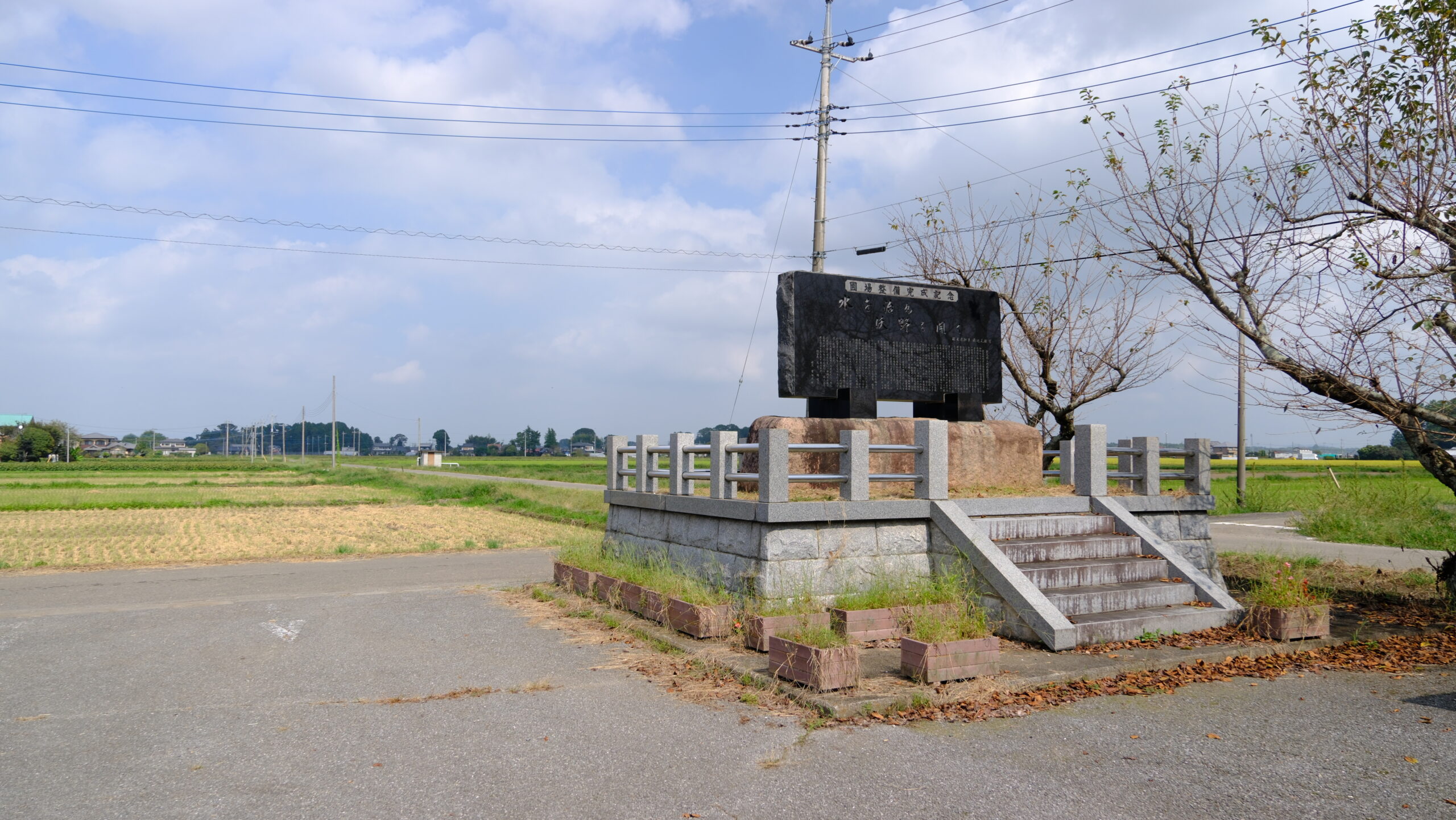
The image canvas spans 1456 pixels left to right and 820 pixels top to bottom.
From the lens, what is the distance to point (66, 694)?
721 cm

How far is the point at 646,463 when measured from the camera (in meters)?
11.9

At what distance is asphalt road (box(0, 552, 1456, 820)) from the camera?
4.85 m

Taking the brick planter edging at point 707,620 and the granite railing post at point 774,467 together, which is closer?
the brick planter edging at point 707,620

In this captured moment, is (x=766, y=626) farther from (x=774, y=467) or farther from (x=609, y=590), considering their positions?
(x=609, y=590)

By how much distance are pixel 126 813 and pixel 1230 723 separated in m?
6.54

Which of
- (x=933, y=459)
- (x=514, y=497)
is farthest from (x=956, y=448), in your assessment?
(x=514, y=497)

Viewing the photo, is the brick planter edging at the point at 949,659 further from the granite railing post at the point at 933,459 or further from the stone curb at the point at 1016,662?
the granite railing post at the point at 933,459

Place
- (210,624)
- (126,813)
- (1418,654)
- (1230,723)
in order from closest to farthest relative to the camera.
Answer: (126,813), (1230,723), (1418,654), (210,624)

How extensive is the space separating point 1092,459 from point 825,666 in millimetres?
5550

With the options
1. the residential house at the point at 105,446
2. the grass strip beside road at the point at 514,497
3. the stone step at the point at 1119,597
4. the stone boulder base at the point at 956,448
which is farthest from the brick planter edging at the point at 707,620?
the residential house at the point at 105,446

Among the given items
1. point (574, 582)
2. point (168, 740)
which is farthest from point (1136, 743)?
point (574, 582)

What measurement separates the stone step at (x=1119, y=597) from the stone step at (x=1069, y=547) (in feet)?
1.54

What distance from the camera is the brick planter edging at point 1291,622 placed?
8719mm

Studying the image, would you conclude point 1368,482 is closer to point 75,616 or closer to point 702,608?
point 702,608
